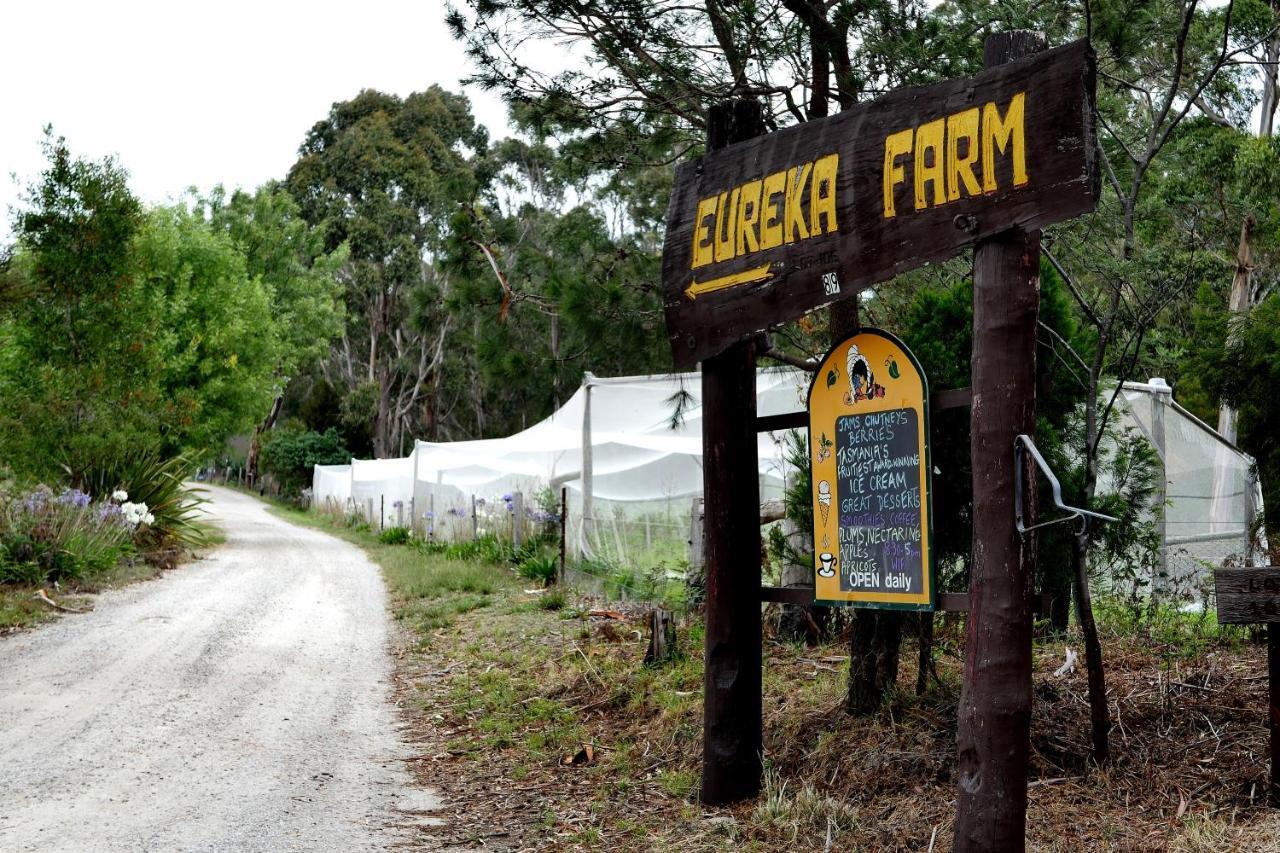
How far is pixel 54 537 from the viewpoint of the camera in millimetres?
13602

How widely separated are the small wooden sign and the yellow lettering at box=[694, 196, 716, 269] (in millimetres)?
2482

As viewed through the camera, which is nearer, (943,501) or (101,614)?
(943,501)

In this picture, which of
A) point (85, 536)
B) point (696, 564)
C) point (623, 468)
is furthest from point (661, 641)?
point (85, 536)

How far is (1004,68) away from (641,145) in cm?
380

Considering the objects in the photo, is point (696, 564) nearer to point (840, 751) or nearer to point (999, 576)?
point (840, 751)

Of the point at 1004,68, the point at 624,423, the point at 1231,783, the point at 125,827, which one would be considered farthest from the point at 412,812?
the point at 624,423

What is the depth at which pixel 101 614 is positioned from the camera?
11.9m

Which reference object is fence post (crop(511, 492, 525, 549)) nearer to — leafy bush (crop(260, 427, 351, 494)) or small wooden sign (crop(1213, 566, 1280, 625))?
small wooden sign (crop(1213, 566, 1280, 625))

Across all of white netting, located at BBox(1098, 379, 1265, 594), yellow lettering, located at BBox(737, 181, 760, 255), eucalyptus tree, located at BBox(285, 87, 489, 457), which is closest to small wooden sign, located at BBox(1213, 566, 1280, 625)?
yellow lettering, located at BBox(737, 181, 760, 255)

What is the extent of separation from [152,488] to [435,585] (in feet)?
21.6

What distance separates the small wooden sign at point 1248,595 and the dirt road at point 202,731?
343cm

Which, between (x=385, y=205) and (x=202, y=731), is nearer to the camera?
(x=202, y=731)

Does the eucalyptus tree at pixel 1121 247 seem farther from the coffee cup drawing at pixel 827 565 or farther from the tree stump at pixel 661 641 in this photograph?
the tree stump at pixel 661 641

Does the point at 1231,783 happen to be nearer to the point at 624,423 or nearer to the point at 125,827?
the point at 125,827
